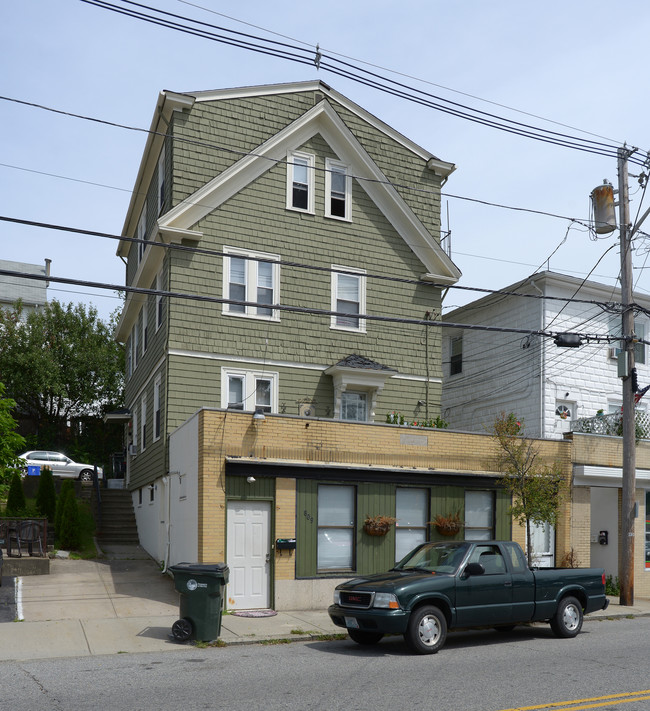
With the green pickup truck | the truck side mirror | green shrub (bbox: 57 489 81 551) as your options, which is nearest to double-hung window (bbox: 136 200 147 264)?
green shrub (bbox: 57 489 81 551)

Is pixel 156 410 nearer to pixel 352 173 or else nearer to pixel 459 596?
pixel 352 173

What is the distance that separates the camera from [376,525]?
17.4m

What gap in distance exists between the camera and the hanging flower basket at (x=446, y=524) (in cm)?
1814

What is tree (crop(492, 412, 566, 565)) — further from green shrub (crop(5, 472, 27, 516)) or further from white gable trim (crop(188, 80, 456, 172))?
green shrub (crop(5, 472, 27, 516))

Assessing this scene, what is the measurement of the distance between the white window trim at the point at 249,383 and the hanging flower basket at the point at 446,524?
5.16 metres

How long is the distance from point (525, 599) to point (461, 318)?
18188 millimetres

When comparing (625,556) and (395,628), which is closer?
(395,628)

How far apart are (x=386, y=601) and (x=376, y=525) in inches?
221

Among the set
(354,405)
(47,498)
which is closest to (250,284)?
(354,405)

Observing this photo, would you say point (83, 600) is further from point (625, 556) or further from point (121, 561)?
point (625, 556)

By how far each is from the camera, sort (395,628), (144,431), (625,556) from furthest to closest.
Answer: (144,431)
(625,556)
(395,628)

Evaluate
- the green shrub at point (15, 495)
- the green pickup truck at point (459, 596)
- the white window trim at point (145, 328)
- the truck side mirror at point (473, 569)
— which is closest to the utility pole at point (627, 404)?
the green pickup truck at point (459, 596)

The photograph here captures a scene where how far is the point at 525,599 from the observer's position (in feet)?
43.4

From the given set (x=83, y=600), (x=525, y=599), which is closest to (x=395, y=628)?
(x=525, y=599)
